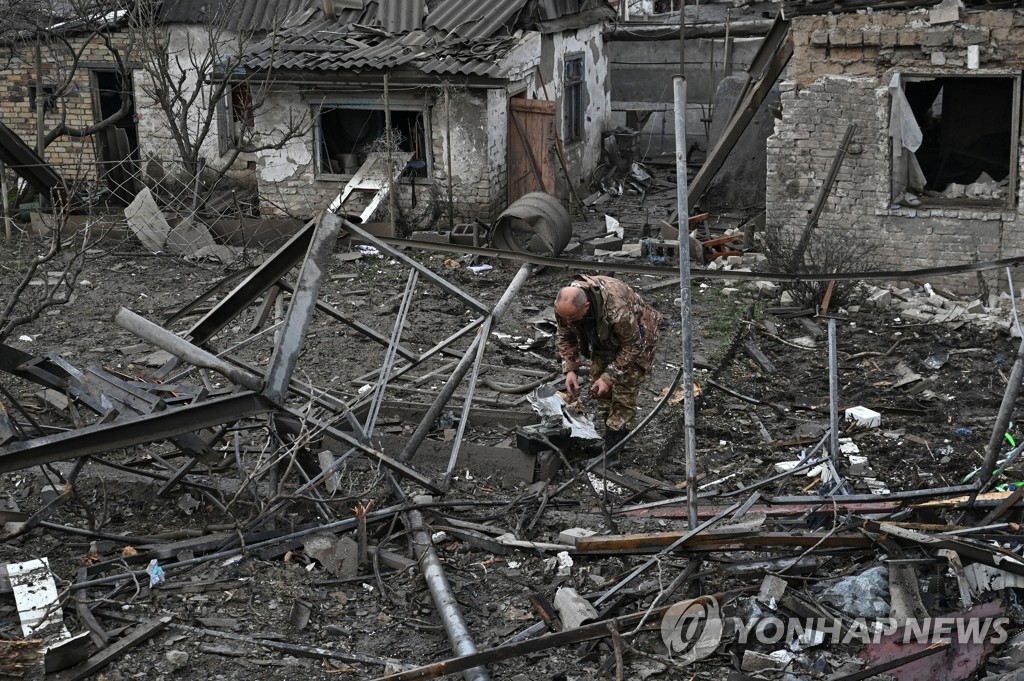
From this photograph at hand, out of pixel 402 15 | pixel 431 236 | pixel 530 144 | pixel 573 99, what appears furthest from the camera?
pixel 573 99

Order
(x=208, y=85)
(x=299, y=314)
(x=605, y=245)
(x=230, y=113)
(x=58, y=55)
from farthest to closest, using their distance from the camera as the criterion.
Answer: (x=230, y=113)
(x=58, y=55)
(x=208, y=85)
(x=605, y=245)
(x=299, y=314)

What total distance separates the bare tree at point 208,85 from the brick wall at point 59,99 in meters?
0.96

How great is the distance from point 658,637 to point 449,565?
1.40 m

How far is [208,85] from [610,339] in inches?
409

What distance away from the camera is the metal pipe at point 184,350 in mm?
4852

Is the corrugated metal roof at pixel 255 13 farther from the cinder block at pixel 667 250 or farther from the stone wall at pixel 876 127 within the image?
the stone wall at pixel 876 127

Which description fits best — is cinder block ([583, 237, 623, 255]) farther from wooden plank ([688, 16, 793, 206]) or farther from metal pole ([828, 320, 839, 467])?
metal pole ([828, 320, 839, 467])

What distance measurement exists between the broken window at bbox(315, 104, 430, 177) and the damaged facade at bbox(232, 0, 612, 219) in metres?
0.02

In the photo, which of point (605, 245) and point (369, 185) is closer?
point (605, 245)

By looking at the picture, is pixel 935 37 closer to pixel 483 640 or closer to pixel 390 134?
pixel 390 134

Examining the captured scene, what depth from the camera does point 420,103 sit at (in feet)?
44.9

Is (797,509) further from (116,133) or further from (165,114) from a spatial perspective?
(116,133)

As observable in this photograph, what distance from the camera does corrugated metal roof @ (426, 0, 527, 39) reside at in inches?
554

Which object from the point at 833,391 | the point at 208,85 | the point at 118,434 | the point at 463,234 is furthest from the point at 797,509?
the point at 208,85
